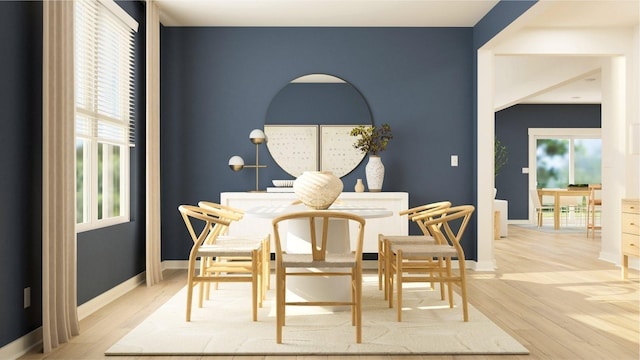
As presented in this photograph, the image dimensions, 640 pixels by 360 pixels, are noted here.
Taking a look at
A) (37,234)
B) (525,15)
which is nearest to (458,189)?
(525,15)

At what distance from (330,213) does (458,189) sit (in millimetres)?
3164

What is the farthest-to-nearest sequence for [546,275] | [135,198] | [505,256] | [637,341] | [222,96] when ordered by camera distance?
[505,256], [222,96], [546,275], [135,198], [637,341]

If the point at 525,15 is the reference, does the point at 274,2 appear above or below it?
above

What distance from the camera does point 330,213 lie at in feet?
9.31

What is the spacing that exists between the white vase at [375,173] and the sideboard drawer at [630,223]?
2269mm

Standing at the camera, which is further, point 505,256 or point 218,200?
point 505,256

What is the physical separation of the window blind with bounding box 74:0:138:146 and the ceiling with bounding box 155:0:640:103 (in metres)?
0.69

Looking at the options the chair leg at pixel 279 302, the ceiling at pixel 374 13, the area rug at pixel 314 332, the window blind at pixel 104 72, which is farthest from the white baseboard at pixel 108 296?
the ceiling at pixel 374 13

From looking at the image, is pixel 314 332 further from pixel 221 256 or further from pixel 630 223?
pixel 630 223

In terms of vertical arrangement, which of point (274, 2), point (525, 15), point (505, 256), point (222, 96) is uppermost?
point (274, 2)

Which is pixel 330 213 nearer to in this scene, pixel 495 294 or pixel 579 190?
pixel 495 294

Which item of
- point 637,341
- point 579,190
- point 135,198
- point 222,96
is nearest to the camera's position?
point 637,341

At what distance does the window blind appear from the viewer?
3740 mm

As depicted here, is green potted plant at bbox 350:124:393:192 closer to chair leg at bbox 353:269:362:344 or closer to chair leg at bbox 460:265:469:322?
chair leg at bbox 460:265:469:322
